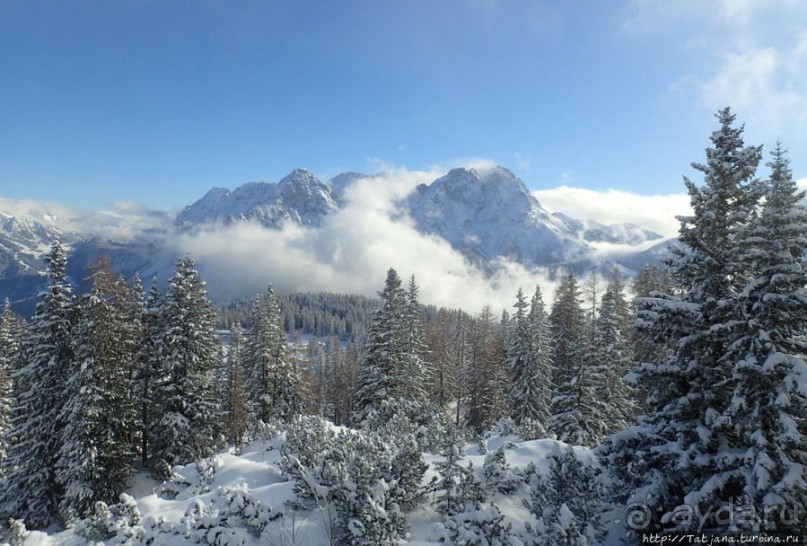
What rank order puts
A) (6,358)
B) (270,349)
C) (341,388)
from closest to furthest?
1. (6,358)
2. (270,349)
3. (341,388)

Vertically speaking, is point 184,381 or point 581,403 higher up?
point 184,381

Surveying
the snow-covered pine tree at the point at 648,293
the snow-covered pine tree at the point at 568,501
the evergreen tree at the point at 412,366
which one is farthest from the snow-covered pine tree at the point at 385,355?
the snow-covered pine tree at the point at 568,501

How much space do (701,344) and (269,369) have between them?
3251cm

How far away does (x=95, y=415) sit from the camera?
20562 millimetres

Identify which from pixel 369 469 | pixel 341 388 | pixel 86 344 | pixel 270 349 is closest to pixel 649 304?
pixel 369 469

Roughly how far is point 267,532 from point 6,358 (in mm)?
37409

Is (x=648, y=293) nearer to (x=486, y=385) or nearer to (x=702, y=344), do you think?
(x=486, y=385)

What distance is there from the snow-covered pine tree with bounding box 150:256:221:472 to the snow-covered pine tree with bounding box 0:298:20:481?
810 centimetres

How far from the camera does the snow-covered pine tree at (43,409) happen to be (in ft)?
71.3

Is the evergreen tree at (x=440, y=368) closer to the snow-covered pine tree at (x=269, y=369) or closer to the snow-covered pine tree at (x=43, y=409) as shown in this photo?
the snow-covered pine tree at (x=269, y=369)

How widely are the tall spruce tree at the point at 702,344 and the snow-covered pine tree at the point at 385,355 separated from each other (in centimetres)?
2033

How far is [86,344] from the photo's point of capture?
21000 mm

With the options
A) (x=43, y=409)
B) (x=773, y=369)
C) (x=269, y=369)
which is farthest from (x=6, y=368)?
(x=773, y=369)

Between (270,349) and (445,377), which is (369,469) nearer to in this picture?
(270,349)
